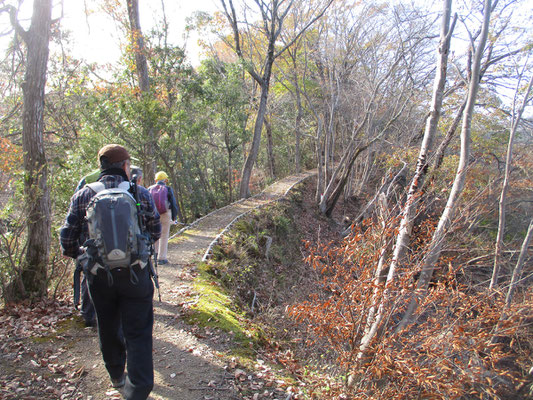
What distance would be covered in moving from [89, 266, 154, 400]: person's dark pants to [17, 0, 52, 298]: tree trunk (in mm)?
2788

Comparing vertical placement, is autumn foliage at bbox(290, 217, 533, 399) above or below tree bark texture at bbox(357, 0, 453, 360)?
below

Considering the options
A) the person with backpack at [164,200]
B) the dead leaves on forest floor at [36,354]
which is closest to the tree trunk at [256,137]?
the person with backpack at [164,200]

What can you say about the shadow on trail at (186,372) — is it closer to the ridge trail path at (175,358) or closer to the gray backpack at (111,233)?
the ridge trail path at (175,358)

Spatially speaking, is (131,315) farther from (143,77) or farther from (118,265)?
(143,77)

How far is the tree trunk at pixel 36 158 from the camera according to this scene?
187 inches

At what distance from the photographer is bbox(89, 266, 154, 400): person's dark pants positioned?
102 inches

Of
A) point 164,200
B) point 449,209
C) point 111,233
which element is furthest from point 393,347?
point 164,200

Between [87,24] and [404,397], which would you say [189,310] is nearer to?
[404,397]

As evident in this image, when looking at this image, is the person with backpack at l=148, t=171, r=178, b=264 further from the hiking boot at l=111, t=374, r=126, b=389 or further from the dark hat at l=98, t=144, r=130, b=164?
the hiking boot at l=111, t=374, r=126, b=389

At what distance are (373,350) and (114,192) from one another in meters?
3.31

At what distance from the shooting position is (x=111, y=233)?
8.07 ft

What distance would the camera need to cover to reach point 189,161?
A: 16234 mm

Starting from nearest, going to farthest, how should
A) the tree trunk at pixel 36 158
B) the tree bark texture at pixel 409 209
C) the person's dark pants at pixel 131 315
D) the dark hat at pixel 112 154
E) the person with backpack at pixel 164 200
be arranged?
1. the person's dark pants at pixel 131 315
2. the dark hat at pixel 112 154
3. the tree bark texture at pixel 409 209
4. the tree trunk at pixel 36 158
5. the person with backpack at pixel 164 200

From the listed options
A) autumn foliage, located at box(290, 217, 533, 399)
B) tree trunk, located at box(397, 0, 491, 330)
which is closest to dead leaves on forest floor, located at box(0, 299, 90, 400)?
autumn foliage, located at box(290, 217, 533, 399)
